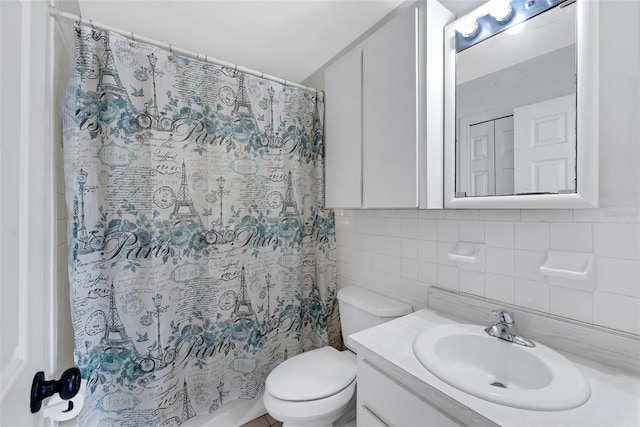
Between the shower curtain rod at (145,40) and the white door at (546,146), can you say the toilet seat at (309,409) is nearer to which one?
the white door at (546,146)

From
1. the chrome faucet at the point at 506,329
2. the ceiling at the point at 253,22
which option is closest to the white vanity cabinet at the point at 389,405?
the chrome faucet at the point at 506,329

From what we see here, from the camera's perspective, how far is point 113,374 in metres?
1.22

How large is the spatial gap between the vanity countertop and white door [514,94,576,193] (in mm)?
553

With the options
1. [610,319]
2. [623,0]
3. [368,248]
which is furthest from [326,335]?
[623,0]

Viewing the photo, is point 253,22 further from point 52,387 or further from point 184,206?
point 52,387

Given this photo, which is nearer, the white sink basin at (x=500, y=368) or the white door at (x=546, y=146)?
the white sink basin at (x=500, y=368)

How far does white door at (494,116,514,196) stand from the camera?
0.97 metres

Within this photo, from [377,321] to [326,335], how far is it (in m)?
0.53

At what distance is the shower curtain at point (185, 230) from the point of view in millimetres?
1162

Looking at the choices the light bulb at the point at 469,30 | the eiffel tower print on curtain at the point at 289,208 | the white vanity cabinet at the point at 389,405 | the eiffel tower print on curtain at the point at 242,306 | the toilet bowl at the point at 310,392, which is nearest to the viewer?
the white vanity cabinet at the point at 389,405

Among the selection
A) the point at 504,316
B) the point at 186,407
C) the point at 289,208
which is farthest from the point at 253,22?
the point at 186,407

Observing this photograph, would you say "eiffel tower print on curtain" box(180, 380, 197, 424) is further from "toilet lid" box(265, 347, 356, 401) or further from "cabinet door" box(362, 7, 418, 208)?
"cabinet door" box(362, 7, 418, 208)

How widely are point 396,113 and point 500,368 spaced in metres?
1.06

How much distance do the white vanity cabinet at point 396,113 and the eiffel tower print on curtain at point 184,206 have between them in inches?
32.5
